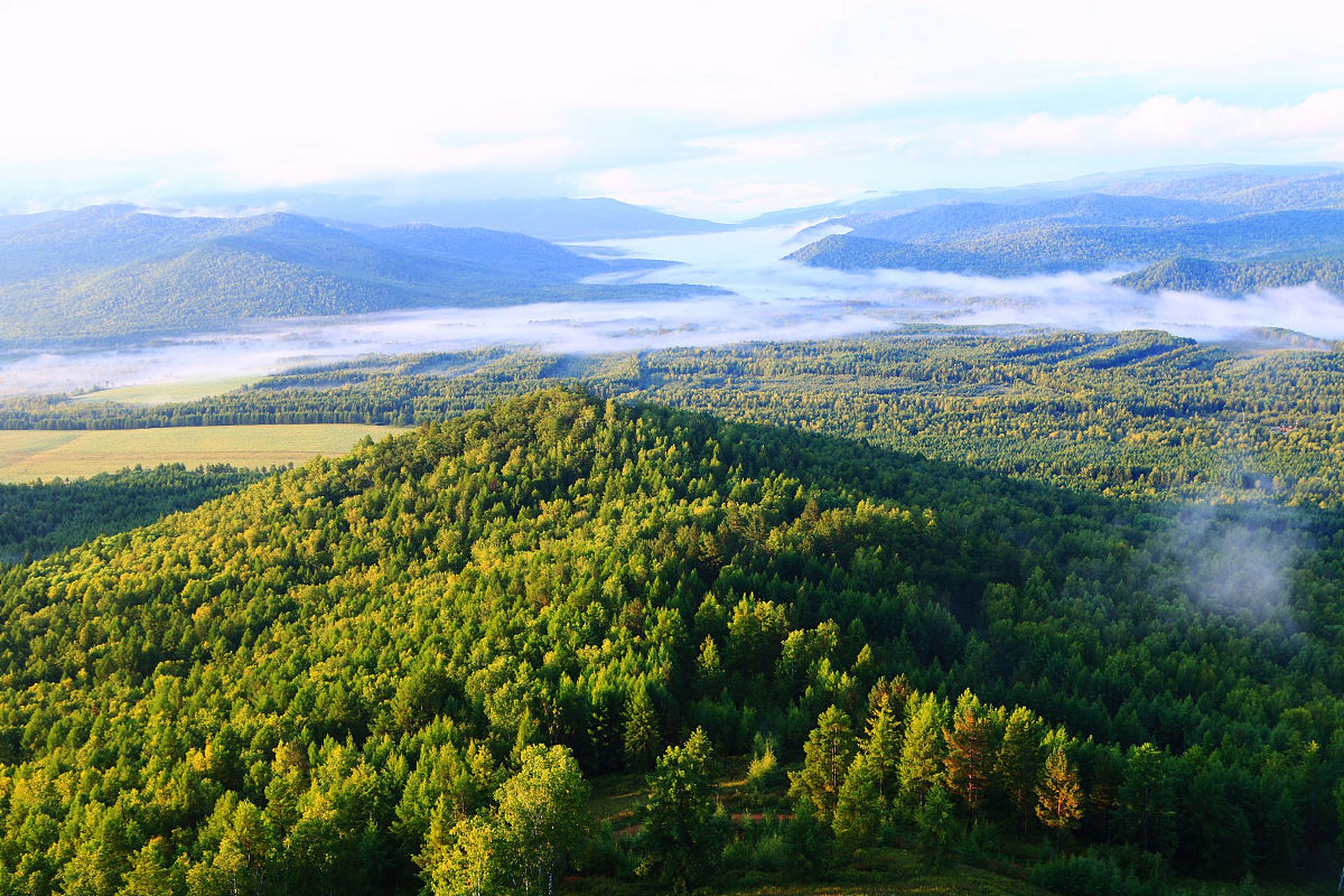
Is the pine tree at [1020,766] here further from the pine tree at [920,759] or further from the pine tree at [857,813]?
the pine tree at [857,813]

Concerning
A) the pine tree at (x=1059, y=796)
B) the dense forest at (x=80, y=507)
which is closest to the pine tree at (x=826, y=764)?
the pine tree at (x=1059, y=796)

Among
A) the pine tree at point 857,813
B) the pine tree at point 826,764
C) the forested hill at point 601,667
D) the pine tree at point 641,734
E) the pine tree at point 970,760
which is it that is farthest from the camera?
the pine tree at point 641,734

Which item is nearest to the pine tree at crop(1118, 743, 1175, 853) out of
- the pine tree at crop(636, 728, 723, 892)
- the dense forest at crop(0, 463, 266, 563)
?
the pine tree at crop(636, 728, 723, 892)

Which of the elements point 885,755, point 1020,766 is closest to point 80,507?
point 885,755

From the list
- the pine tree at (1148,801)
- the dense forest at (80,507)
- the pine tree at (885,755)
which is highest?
the pine tree at (885,755)

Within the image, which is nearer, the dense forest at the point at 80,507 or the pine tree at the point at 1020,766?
the pine tree at the point at 1020,766

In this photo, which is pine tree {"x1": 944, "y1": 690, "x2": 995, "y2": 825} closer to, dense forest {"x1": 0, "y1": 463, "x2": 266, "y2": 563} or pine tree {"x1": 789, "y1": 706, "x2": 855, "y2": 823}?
pine tree {"x1": 789, "y1": 706, "x2": 855, "y2": 823}

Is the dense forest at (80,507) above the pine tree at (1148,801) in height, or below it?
below
